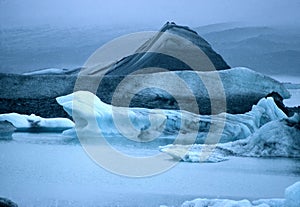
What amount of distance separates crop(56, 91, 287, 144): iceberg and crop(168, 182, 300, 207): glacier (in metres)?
2.57

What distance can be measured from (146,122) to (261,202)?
2882 mm

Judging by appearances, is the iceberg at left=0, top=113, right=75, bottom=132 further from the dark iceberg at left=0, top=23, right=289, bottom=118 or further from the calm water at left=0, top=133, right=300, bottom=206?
the calm water at left=0, top=133, right=300, bottom=206

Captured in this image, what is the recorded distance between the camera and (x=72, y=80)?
26.9 feet

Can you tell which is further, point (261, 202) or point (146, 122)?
point (146, 122)

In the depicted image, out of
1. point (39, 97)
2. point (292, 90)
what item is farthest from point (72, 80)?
point (292, 90)

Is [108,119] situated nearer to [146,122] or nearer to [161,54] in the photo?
[146,122]

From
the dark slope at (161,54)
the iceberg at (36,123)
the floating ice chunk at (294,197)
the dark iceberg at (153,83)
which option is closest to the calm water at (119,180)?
the floating ice chunk at (294,197)

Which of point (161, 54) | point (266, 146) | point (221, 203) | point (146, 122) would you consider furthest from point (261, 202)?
point (161, 54)

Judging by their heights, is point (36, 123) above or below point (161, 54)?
below

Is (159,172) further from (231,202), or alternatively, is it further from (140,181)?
(231,202)

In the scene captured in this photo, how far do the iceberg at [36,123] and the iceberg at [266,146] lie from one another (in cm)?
165

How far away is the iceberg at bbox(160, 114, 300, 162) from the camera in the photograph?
5.99 metres

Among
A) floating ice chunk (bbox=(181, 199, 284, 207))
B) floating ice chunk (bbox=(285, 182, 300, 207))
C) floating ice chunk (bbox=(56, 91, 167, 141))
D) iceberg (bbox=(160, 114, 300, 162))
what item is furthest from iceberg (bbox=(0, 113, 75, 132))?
floating ice chunk (bbox=(285, 182, 300, 207))

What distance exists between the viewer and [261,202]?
4.27 metres
